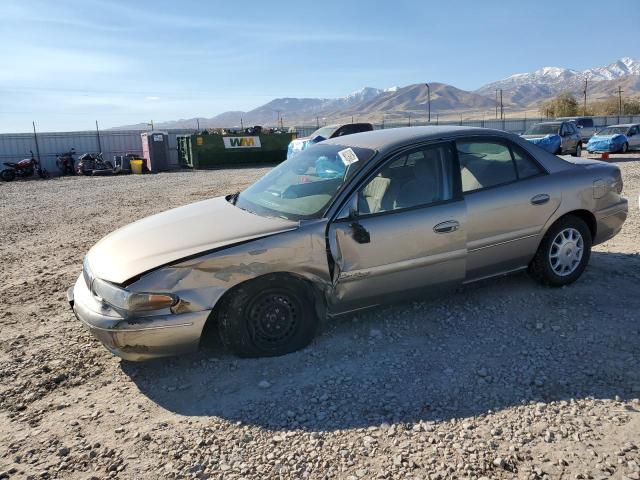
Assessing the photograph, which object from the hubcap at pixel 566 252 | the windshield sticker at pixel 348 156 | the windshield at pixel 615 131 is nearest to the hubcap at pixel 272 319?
the windshield sticker at pixel 348 156

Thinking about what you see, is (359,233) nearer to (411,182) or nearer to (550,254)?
(411,182)

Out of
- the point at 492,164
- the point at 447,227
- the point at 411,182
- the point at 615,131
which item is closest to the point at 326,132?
the point at 492,164

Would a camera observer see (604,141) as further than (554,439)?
Yes

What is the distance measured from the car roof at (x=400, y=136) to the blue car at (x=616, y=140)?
1996 cm

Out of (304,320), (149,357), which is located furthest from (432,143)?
(149,357)

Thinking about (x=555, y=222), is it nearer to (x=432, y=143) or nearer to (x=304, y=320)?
(x=432, y=143)

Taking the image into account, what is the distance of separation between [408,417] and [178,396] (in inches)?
57.9

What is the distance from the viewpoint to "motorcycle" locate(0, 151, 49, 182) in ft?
71.1

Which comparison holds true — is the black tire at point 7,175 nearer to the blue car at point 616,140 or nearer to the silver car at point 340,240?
the silver car at point 340,240

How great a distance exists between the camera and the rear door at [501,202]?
4.19 metres

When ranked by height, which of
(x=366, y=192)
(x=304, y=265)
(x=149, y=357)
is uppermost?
(x=366, y=192)

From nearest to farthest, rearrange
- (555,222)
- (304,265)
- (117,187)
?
(304,265), (555,222), (117,187)

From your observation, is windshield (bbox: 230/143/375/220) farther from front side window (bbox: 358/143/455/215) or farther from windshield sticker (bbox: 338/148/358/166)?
front side window (bbox: 358/143/455/215)

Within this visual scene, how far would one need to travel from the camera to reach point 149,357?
338 cm
